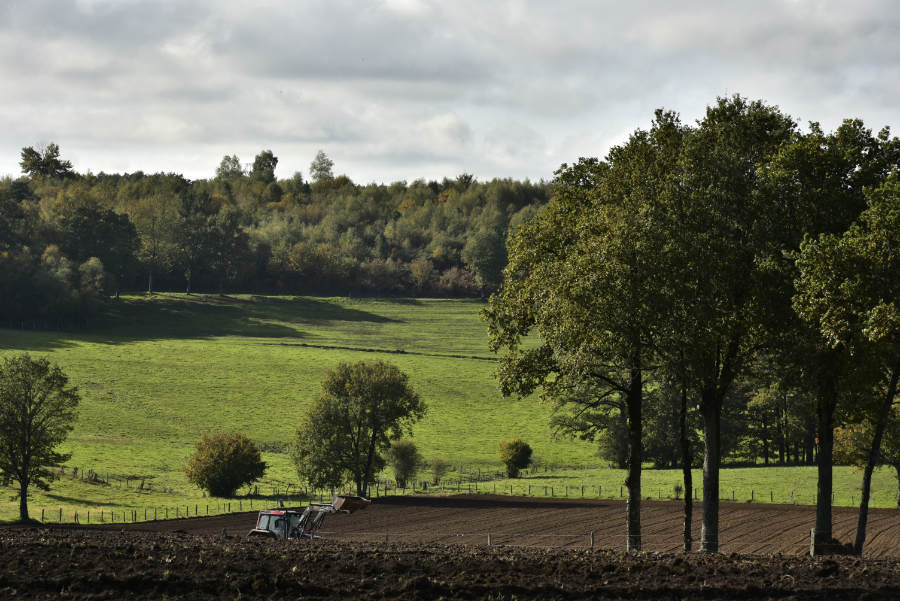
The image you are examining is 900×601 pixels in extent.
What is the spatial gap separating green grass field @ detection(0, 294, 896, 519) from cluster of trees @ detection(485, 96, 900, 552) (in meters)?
39.9

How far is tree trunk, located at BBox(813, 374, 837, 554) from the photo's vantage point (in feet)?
106

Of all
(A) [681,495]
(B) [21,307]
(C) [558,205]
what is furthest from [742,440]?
(B) [21,307]

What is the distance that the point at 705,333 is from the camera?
30172 mm

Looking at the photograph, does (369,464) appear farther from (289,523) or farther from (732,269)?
(732,269)

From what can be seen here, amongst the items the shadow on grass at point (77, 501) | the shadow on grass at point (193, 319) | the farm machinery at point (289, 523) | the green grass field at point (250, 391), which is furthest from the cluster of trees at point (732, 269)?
the shadow on grass at point (193, 319)

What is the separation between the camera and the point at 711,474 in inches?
1291

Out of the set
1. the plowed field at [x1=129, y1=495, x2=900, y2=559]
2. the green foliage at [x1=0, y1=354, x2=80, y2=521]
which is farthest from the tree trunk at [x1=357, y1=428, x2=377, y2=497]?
the green foliage at [x1=0, y1=354, x2=80, y2=521]

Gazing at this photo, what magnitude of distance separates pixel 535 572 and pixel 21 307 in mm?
143390

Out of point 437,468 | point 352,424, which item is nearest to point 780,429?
point 437,468

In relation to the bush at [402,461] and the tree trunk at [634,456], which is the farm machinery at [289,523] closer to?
the tree trunk at [634,456]

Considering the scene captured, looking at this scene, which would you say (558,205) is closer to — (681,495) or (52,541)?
(52,541)

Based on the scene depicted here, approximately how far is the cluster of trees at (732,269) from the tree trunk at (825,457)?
55 millimetres

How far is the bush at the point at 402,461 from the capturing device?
81188 millimetres

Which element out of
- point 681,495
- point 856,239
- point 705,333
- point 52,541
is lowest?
point 681,495
